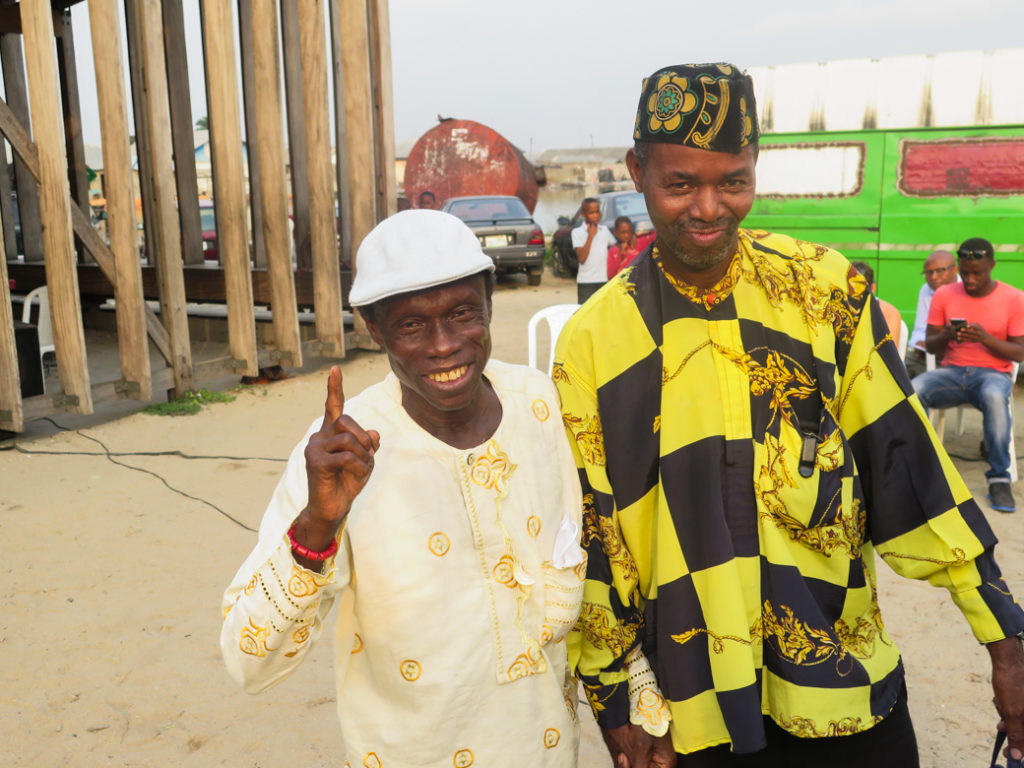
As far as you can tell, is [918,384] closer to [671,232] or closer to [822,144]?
[822,144]

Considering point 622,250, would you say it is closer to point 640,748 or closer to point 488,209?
point 488,209

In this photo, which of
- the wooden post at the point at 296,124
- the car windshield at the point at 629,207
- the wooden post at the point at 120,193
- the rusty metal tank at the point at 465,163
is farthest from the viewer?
the rusty metal tank at the point at 465,163

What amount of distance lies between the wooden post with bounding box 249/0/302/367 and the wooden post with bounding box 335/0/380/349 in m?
0.76

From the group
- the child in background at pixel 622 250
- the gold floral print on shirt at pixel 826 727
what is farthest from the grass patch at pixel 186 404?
the gold floral print on shirt at pixel 826 727

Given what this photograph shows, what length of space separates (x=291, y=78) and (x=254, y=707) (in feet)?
24.1

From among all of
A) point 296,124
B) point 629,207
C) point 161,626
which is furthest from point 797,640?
point 629,207

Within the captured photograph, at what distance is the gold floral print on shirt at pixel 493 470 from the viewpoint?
1613 mm

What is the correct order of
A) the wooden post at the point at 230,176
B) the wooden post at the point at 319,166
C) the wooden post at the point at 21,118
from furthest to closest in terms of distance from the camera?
the wooden post at the point at 21,118
the wooden post at the point at 319,166
the wooden post at the point at 230,176

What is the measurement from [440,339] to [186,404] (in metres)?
6.24

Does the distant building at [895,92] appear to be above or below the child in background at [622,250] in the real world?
above

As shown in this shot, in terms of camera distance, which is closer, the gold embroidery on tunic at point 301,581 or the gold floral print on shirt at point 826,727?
the gold embroidery on tunic at point 301,581

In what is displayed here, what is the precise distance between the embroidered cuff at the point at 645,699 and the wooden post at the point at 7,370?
5.39 m

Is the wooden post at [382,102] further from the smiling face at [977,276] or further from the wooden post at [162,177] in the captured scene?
the smiling face at [977,276]

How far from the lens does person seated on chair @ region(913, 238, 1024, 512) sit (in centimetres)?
545
